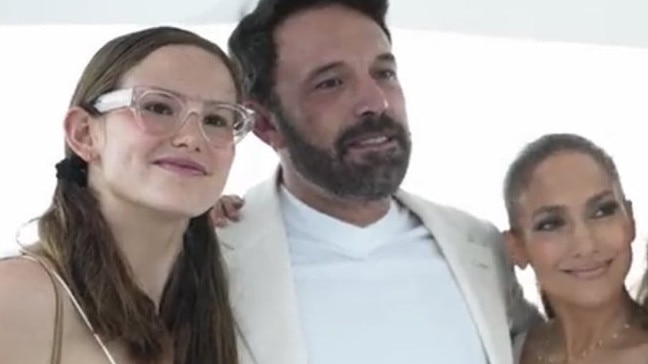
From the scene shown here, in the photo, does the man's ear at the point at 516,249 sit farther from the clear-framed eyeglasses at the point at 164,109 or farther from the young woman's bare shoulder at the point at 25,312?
the young woman's bare shoulder at the point at 25,312

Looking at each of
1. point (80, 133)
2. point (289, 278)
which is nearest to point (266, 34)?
point (289, 278)

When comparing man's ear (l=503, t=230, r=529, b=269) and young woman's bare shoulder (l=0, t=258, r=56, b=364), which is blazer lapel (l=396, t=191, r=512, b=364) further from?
young woman's bare shoulder (l=0, t=258, r=56, b=364)

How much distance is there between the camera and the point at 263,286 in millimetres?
1471

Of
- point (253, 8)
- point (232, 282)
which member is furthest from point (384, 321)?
point (253, 8)

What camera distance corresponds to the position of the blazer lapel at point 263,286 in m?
1.42

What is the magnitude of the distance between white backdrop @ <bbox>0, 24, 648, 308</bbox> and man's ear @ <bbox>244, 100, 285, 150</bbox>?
1.09ft

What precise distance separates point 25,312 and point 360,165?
2.00ft

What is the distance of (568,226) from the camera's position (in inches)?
59.3

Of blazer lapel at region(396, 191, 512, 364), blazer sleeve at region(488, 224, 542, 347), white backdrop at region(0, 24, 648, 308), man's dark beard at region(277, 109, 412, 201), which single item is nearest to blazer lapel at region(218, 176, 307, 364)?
man's dark beard at region(277, 109, 412, 201)

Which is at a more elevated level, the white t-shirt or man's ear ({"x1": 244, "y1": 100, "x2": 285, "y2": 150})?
man's ear ({"x1": 244, "y1": 100, "x2": 285, "y2": 150})

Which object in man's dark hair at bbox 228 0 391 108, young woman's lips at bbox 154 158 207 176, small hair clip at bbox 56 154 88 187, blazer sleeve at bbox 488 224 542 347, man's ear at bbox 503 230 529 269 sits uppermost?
man's dark hair at bbox 228 0 391 108

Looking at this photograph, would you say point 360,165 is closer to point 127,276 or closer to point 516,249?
point 516,249

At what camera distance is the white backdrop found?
212 cm

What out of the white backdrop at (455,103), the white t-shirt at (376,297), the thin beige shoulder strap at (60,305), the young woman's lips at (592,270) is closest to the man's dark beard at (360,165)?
the white t-shirt at (376,297)
